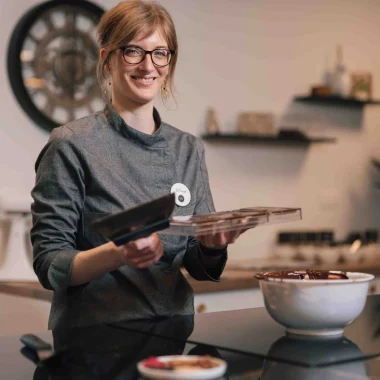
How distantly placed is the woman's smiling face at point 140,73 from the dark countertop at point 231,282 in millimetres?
1285

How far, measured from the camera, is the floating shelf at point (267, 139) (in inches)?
154

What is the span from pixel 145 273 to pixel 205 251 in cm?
16

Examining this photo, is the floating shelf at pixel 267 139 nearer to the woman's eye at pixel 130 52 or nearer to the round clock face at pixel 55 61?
the round clock face at pixel 55 61

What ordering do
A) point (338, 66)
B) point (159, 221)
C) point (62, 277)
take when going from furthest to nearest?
point (338, 66) < point (62, 277) < point (159, 221)

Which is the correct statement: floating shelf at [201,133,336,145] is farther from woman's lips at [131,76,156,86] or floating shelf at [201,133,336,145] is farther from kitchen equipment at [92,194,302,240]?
kitchen equipment at [92,194,302,240]

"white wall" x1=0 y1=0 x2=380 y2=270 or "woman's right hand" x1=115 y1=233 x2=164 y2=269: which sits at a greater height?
"white wall" x1=0 y1=0 x2=380 y2=270

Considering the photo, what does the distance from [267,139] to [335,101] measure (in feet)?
1.94

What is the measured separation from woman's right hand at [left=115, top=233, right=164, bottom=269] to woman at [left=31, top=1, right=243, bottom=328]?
255 mm

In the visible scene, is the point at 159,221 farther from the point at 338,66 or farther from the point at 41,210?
the point at 338,66

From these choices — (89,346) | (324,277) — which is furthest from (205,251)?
(89,346)

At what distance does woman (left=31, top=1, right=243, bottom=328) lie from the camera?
1812mm

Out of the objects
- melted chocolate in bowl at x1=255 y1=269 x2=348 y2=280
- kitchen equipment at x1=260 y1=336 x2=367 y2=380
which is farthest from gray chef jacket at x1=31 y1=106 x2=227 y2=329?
kitchen equipment at x1=260 y1=336 x2=367 y2=380

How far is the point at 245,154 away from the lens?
4.07m

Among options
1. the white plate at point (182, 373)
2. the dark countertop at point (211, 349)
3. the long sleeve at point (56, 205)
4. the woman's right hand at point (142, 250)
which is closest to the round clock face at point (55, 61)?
the long sleeve at point (56, 205)
